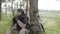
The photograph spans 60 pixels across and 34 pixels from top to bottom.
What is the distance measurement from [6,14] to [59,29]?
0.55 m

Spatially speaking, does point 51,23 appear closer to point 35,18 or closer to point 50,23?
point 50,23

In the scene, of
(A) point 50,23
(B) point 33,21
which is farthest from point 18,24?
(A) point 50,23

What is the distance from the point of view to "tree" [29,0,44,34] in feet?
5.12

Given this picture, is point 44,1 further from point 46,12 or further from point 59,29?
point 59,29

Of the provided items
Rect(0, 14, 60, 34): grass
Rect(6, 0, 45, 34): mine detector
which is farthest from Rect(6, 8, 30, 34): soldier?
Rect(0, 14, 60, 34): grass

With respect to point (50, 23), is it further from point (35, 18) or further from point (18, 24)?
point (18, 24)

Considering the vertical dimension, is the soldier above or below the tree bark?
below

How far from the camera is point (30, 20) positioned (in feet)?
5.17

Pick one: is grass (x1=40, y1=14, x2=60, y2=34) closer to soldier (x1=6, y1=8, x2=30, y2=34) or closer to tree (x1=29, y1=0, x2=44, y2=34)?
tree (x1=29, y1=0, x2=44, y2=34)

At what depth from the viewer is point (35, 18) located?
5.16ft

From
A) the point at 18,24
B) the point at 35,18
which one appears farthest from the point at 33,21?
the point at 18,24

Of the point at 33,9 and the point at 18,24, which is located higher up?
the point at 33,9

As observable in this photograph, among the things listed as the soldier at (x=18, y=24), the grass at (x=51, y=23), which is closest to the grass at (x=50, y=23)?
the grass at (x=51, y=23)

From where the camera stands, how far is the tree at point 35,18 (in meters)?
1.56
